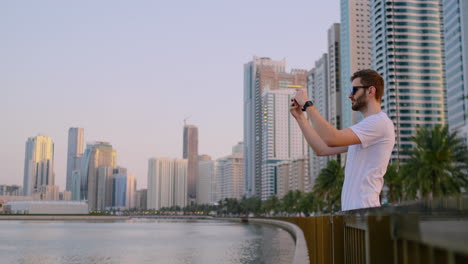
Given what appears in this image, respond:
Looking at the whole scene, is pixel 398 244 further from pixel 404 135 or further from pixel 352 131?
pixel 404 135

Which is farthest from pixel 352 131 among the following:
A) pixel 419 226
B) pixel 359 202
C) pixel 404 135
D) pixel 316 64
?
pixel 316 64

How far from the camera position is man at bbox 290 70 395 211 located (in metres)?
3.20

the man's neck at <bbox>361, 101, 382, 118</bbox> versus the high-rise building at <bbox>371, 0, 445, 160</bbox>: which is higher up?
the high-rise building at <bbox>371, 0, 445, 160</bbox>

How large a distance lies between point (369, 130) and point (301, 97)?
45 centimetres

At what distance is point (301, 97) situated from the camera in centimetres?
335

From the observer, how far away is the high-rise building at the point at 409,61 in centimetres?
13038

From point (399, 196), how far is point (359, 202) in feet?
194

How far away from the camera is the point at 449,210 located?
165 centimetres

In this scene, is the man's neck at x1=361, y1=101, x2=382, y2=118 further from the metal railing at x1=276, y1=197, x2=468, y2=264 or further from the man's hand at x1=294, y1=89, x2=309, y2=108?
the metal railing at x1=276, y1=197, x2=468, y2=264

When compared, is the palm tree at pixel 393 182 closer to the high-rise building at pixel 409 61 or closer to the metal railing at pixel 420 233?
the metal railing at pixel 420 233

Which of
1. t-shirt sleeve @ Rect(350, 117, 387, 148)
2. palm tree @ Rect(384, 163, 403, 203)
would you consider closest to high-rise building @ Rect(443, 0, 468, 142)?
palm tree @ Rect(384, 163, 403, 203)

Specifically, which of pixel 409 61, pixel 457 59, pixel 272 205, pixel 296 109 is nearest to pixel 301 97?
pixel 296 109

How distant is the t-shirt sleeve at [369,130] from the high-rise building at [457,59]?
99.7 metres

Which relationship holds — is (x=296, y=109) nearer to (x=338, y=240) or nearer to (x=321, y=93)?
(x=338, y=240)
